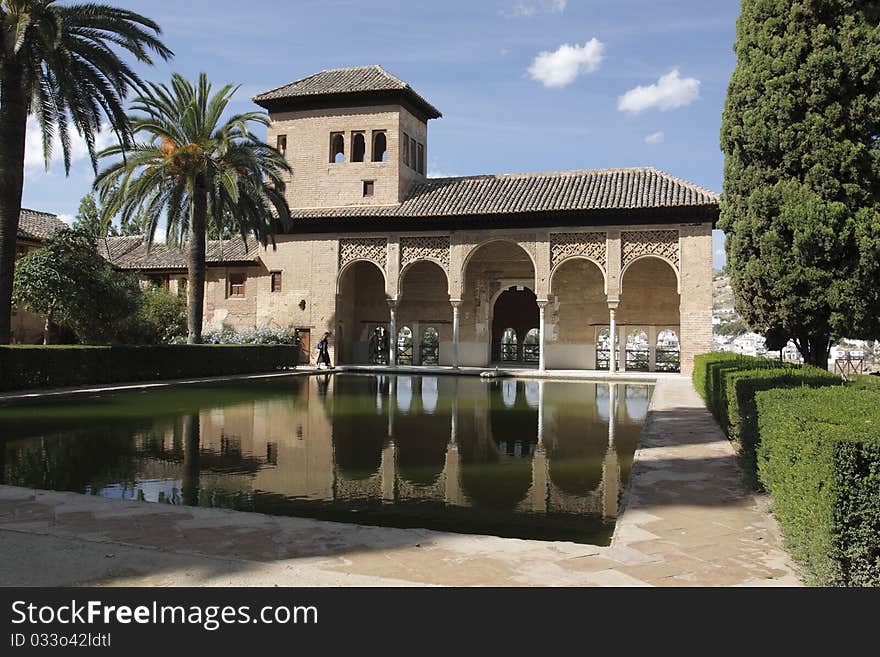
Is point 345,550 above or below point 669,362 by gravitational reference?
below

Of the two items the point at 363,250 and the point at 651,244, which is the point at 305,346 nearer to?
the point at 363,250

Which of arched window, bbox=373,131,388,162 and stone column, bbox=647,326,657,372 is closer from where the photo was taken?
stone column, bbox=647,326,657,372

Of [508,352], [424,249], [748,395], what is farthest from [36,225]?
[748,395]

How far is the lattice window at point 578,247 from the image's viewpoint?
25.5 m

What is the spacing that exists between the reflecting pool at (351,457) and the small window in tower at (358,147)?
54.4 ft

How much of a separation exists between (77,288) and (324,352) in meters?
10.2

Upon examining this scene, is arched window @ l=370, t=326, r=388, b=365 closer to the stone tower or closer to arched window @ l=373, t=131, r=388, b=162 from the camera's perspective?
the stone tower

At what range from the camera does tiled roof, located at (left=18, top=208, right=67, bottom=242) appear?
1069 inches

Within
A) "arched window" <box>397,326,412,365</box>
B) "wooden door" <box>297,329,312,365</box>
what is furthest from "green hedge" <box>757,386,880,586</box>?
"arched window" <box>397,326,412,365</box>

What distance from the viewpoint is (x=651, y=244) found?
81.6 ft

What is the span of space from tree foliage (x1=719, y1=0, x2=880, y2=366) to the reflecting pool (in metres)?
3.00
